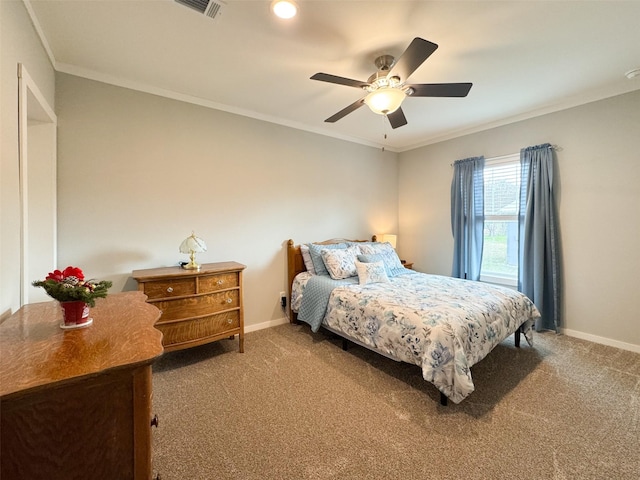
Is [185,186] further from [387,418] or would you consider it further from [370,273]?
[387,418]

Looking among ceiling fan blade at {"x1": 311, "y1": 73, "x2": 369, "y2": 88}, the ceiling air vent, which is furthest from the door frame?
ceiling fan blade at {"x1": 311, "y1": 73, "x2": 369, "y2": 88}

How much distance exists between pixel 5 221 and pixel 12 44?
96cm

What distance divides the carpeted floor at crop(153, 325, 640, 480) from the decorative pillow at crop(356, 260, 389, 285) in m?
0.77

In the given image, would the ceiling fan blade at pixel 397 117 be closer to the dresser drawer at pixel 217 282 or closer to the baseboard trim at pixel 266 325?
the dresser drawer at pixel 217 282

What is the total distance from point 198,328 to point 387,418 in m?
1.75

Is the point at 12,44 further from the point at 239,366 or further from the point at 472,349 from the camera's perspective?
the point at 472,349

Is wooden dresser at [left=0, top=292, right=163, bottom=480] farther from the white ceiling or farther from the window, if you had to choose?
the window

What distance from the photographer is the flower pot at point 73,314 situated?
1.19m

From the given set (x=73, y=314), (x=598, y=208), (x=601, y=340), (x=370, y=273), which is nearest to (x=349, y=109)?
(x=370, y=273)

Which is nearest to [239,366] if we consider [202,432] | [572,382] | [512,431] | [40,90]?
[202,432]

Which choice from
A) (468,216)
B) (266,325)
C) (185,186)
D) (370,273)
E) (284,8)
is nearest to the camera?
(284,8)

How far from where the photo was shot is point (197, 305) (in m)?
2.53

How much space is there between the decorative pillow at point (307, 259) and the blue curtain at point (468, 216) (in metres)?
2.16

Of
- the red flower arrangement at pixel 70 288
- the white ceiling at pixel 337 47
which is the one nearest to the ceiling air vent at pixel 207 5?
the white ceiling at pixel 337 47
